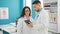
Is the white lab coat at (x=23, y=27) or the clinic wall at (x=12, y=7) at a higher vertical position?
the clinic wall at (x=12, y=7)

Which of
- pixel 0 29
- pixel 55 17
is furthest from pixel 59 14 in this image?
pixel 0 29

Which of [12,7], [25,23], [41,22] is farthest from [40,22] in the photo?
[12,7]

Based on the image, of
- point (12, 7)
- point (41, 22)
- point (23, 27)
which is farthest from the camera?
point (12, 7)

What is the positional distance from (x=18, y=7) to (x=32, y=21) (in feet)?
9.31

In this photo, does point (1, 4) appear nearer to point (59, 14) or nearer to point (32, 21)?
point (59, 14)

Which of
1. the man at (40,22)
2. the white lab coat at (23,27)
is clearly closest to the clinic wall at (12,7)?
the white lab coat at (23,27)

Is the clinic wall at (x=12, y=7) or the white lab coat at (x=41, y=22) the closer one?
the white lab coat at (x=41, y=22)

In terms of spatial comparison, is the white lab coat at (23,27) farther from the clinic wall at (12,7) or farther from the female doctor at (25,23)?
the clinic wall at (12,7)

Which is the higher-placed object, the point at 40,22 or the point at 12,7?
the point at 12,7

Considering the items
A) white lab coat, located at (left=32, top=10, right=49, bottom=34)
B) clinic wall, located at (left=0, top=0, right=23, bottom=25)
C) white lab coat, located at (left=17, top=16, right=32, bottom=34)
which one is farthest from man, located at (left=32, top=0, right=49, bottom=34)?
clinic wall, located at (left=0, top=0, right=23, bottom=25)

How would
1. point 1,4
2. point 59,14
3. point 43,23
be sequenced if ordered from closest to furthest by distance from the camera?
1. point 43,23
2. point 59,14
3. point 1,4

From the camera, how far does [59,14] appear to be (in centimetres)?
278

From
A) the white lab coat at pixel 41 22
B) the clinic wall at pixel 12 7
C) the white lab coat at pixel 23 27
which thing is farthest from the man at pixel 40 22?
the clinic wall at pixel 12 7

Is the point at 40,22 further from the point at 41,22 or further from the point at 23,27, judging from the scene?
the point at 23,27
